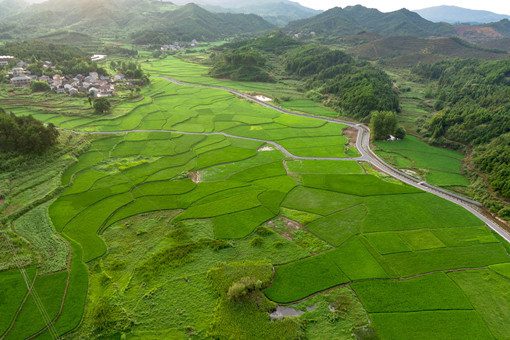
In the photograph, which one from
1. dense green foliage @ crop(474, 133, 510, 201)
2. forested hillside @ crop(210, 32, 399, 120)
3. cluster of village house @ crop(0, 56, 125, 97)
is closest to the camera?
dense green foliage @ crop(474, 133, 510, 201)

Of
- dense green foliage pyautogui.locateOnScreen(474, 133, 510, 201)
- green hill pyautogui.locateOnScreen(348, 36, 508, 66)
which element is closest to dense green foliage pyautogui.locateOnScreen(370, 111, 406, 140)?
dense green foliage pyautogui.locateOnScreen(474, 133, 510, 201)

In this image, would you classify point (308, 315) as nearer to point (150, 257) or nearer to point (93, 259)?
point (150, 257)

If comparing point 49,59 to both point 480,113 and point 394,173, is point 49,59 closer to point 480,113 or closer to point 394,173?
point 394,173

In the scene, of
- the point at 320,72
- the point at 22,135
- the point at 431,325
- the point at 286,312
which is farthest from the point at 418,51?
the point at 22,135

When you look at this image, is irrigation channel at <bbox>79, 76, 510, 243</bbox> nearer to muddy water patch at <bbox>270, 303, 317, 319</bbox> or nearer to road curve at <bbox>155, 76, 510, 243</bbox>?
road curve at <bbox>155, 76, 510, 243</bbox>

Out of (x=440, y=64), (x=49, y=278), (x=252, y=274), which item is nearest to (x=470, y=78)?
(x=440, y=64)
